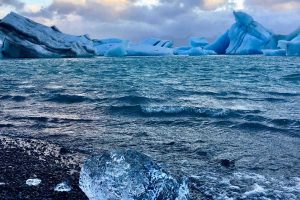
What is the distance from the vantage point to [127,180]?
349 cm

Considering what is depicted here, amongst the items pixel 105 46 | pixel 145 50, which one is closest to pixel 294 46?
pixel 145 50

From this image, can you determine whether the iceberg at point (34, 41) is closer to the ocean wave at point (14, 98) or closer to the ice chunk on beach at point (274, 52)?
the ice chunk on beach at point (274, 52)

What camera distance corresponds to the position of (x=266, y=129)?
779 cm

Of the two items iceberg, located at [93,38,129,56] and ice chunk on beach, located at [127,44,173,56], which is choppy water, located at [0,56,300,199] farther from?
iceberg, located at [93,38,129,56]

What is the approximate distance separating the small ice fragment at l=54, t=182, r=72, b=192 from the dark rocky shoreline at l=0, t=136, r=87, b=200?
0.05 metres

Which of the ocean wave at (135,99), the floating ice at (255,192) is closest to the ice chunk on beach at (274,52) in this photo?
the ocean wave at (135,99)

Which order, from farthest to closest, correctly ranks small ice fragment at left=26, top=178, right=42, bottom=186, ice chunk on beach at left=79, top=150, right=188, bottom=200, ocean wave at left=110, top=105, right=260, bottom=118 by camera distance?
1. ocean wave at left=110, top=105, right=260, bottom=118
2. small ice fragment at left=26, top=178, right=42, bottom=186
3. ice chunk on beach at left=79, top=150, right=188, bottom=200

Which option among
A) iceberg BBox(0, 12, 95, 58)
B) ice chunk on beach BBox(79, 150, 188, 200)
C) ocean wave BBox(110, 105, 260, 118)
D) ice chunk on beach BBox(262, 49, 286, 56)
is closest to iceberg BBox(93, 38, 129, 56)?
iceberg BBox(0, 12, 95, 58)

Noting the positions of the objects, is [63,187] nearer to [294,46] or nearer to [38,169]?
[38,169]

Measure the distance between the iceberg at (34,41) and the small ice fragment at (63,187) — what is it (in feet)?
145

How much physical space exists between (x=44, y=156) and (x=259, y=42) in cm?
5426

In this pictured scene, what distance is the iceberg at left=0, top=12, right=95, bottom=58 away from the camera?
45.3 m

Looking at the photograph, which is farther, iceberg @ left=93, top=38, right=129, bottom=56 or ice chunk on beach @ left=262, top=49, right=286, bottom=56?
iceberg @ left=93, top=38, right=129, bottom=56

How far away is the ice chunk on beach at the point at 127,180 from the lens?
3.46 m
